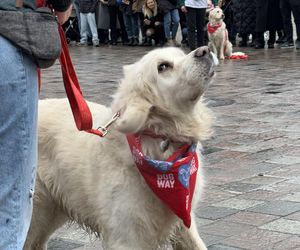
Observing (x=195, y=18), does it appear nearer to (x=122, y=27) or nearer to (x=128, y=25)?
(x=128, y=25)

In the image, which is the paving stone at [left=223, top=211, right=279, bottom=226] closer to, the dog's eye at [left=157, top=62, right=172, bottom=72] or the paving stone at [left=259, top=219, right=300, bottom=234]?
the paving stone at [left=259, top=219, right=300, bottom=234]

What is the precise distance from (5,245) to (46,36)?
0.68m

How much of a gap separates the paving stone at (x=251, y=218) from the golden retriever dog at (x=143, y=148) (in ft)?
3.28

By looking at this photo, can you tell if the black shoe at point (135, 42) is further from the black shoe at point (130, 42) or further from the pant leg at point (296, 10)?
the pant leg at point (296, 10)

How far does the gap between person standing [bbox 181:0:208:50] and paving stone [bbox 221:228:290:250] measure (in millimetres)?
12018

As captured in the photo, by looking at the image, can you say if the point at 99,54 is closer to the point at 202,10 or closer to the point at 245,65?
the point at 202,10

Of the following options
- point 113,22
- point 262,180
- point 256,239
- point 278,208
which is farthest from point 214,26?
point 256,239

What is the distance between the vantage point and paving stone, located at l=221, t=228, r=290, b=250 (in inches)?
159

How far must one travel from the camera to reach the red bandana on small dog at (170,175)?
10.3 feet

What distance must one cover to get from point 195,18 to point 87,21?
A: 253 inches

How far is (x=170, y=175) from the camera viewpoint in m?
3.19

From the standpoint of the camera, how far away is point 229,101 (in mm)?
9430

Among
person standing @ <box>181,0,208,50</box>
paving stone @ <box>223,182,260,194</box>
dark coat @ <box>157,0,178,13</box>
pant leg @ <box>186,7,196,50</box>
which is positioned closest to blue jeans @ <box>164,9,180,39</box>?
dark coat @ <box>157,0,178,13</box>

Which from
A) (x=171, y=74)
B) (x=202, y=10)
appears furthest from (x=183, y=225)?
(x=202, y=10)
